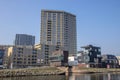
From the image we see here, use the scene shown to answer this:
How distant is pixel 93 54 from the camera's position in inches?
7623

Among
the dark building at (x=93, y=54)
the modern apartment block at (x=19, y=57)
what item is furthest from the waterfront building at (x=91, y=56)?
the modern apartment block at (x=19, y=57)

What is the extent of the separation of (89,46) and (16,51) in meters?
67.1

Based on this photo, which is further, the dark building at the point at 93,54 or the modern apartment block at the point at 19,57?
the modern apartment block at the point at 19,57

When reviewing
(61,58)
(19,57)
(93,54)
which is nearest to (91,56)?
(93,54)

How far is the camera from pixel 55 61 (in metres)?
190

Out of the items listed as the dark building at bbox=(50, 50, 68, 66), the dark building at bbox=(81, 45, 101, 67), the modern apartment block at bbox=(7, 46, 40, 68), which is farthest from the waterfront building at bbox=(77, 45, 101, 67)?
the modern apartment block at bbox=(7, 46, 40, 68)

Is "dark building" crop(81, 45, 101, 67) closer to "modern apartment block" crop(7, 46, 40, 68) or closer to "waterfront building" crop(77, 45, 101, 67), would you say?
"waterfront building" crop(77, 45, 101, 67)

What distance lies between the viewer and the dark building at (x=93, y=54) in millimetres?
189775

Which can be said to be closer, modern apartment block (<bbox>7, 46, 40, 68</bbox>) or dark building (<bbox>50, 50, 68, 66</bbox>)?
dark building (<bbox>50, 50, 68, 66</bbox>)

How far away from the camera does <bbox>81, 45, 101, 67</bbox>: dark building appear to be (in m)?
190

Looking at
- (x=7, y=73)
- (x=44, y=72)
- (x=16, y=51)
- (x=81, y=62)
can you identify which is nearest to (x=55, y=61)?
(x=81, y=62)

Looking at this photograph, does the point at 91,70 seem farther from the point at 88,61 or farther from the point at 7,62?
Answer: the point at 7,62

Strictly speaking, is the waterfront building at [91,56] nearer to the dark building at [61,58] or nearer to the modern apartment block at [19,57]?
the dark building at [61,58]

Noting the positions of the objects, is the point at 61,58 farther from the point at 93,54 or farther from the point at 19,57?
the point at 19,57
